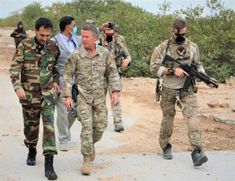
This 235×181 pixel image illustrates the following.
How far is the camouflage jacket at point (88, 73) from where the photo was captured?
6.86m

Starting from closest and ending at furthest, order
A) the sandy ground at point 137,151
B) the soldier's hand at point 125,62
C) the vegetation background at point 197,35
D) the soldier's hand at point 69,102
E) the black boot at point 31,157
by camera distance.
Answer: the soldier's hand at point 69,102, the sandy ground at point 137,151, the black boot at point 31,157, the soldier's hand at point 125,62, the vegetation background at point 197,35

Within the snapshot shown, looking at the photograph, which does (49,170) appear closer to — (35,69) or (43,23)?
(35,69)

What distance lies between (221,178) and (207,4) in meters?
15.4

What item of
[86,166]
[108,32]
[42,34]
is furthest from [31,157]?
[108,32]

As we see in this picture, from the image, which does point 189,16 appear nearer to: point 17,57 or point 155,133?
point 155,133

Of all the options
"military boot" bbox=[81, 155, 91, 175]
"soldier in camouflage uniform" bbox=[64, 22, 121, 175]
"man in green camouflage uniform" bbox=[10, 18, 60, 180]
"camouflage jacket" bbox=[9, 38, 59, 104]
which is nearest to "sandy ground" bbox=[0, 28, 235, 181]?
"military boot" bbox=[81, 155, 91, 175]

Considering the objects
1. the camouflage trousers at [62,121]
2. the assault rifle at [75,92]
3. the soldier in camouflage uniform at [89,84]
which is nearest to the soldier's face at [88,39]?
the soldier in camouflage uniform at [89,84]

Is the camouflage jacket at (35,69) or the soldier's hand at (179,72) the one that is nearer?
the camouflage jacket at (35,69)

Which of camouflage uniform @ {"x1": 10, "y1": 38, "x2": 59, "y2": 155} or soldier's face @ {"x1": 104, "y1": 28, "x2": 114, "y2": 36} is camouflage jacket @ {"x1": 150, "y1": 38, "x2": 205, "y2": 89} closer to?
camouflage uniform @ {"x1": 10, "y1": 38, "x2": 59, "y2": 155}

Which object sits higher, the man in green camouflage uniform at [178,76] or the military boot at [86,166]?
the man in green camouflage uniform at [178,76]

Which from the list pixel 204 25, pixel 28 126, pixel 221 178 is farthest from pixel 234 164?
pixel 204 25

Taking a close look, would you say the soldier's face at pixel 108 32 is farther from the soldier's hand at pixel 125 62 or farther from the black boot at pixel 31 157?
the black boot at pixel 31 157

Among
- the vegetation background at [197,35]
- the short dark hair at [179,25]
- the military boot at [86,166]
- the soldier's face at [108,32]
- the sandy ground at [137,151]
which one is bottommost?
the vegetation background at [197,35]

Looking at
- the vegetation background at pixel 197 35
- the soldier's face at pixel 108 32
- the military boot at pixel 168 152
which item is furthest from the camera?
the vegetation background at pixel 197 35
